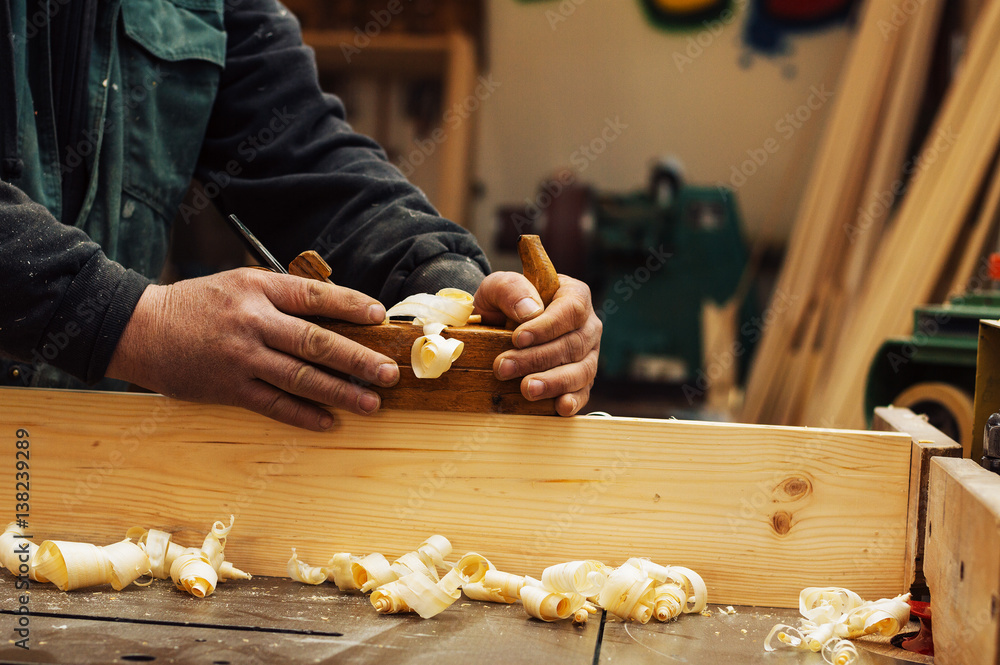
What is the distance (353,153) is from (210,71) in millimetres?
282

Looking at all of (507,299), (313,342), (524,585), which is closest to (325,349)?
(313,342)

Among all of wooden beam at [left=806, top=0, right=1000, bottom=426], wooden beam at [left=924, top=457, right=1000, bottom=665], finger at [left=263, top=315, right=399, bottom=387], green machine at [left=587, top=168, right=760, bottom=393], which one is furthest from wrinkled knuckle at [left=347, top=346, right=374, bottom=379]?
green machine at [left=587, top=168, right=760, bottom=393]

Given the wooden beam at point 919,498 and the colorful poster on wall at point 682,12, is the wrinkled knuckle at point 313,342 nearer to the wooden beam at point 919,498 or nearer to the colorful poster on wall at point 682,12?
the wooden beam at point 919,498

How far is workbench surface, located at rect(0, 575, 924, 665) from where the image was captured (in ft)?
2.44

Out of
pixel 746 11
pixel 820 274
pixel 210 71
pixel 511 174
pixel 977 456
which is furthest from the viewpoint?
pixel 511 174

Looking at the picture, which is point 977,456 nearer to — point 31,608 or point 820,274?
point 31,608

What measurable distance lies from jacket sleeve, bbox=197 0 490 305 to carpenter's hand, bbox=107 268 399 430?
0.35m

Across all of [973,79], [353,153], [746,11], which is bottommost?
[353,153]

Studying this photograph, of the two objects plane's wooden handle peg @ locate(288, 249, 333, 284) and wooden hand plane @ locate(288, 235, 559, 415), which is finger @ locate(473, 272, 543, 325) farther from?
plane's wooden handle peg @ locate(288, 249, 333, 284)

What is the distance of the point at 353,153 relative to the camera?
4.67 feet

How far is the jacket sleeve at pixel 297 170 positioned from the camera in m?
1.31

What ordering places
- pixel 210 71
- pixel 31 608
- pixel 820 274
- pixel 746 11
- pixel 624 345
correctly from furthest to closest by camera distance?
pixel 746 11, pixel 624 345, pixel 820 274, pixel 210 71, pixel 31 608

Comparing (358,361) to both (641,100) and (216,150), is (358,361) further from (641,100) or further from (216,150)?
(641,100)

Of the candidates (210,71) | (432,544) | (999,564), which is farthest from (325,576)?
(210,71)
